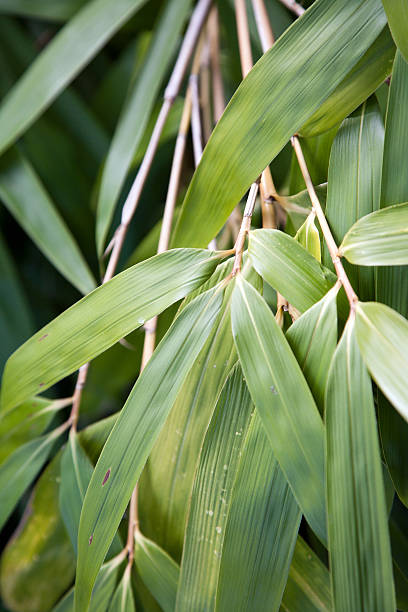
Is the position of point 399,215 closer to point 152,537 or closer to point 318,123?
point 318,123

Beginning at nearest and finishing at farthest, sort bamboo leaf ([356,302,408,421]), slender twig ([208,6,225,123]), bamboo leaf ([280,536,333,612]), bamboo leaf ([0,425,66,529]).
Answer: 1. bamboo leaf ([356,302,408,421])
2. bamboo leaf ([280,536,333,612])
3. bamboo leaf ([0,425,66,529])
4. slender twig ([208,6,225,123])

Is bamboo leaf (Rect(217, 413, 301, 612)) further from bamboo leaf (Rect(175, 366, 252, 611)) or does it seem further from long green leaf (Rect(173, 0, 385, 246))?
long green leaf (Rect(173, 0, 385, 246))

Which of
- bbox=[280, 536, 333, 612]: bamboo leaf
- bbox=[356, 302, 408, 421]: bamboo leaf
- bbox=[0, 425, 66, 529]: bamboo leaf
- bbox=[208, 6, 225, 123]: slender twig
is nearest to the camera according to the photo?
bbox=[356, 302, 408, 421]: bamboo leaf

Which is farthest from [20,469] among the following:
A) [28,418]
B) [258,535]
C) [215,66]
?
[215,66]

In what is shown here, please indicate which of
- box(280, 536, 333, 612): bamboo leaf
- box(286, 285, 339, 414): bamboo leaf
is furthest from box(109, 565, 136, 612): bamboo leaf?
box(286, 285, 339, 414): bamboo leaf

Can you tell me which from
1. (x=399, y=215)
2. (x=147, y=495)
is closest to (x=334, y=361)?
(x=399, y=215)
